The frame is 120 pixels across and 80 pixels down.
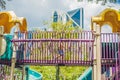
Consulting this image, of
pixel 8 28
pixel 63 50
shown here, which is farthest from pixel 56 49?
pixel 8 28

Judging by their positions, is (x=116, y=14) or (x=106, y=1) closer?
(x=106, y=1)

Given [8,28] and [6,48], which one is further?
[8,28]

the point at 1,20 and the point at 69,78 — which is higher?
the point at 1,20

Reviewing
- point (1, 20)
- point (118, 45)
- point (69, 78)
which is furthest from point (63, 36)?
point (69, 78)

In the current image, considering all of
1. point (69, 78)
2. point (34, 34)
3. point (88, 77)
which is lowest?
point (69, 78)

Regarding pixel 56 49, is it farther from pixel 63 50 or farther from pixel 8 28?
pixel 8 28

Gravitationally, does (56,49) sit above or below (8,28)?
below

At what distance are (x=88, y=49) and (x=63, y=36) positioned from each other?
49.5 inches

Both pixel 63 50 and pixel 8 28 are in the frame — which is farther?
pixel 8 28

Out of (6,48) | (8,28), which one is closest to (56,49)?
(6,48)

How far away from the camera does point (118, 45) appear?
14.0 metres

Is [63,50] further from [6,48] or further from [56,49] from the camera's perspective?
[6,48]

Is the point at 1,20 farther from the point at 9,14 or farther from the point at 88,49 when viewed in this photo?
the point at 88,49

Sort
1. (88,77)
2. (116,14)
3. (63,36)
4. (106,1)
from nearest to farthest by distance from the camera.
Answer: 1. (106,1)
2. (63,36)
3. (116,14)
4. (88,77)
